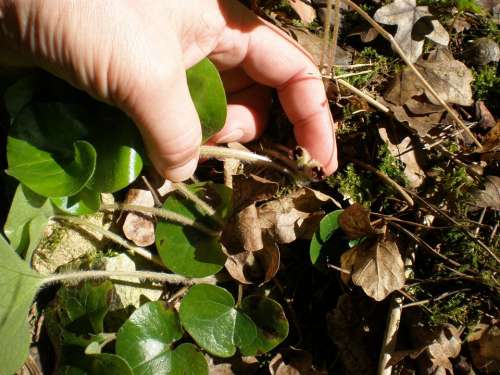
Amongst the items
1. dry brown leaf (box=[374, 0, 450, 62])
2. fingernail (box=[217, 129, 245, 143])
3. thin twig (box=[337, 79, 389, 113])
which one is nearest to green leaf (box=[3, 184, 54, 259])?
fingernail (box=[217, 129, 245, 143])

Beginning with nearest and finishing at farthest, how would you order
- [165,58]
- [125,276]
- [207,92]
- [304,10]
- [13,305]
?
[165,58]
[13,305]
[207,92]
[125,276]
[304,10]

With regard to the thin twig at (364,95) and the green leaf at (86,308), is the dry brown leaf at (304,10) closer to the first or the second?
the thin twig at (364,95)

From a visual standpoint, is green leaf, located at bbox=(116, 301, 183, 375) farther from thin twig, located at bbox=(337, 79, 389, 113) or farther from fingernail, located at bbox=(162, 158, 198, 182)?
thin twig, located at bbox=(337, 79, 389, 113)

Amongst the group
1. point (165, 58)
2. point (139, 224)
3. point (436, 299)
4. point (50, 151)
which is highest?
point (165, 58)

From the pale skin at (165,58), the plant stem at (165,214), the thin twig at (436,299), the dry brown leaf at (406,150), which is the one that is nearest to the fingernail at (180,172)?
the pale skin at (165,58)

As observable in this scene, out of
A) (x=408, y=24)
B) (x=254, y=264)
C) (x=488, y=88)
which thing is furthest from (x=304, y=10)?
(x=254, y=264)

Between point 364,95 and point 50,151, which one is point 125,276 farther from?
point 364,95
